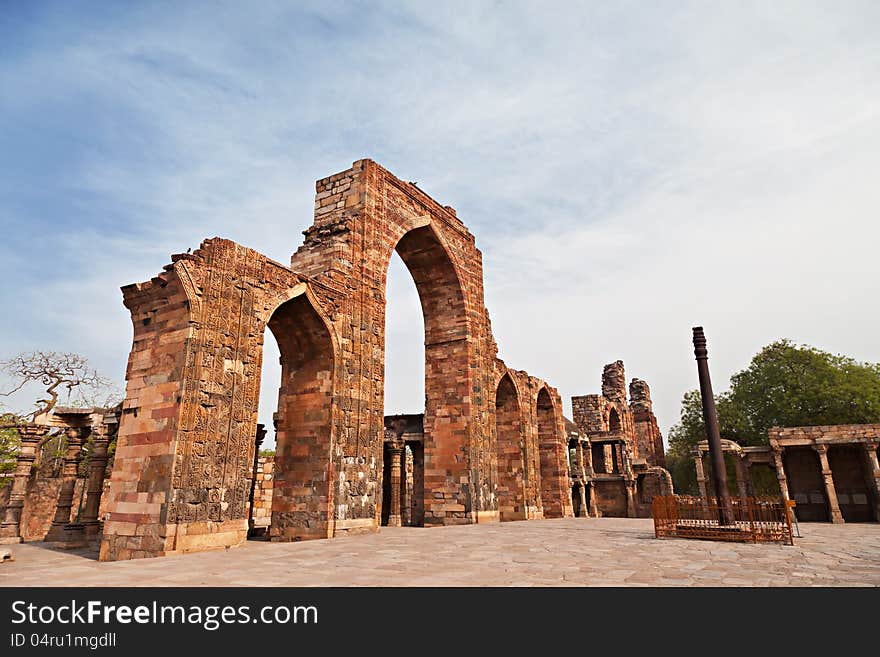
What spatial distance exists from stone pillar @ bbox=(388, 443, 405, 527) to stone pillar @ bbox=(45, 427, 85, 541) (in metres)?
9.90

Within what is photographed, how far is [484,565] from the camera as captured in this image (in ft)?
19.3

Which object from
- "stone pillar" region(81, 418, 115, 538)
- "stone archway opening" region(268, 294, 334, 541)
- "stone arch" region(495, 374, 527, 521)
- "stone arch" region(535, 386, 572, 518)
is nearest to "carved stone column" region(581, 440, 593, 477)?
"stone arch" region(535, 386, 572, 518)

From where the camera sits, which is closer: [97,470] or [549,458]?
[97,470]

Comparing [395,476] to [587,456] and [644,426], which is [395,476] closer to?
[587,456]

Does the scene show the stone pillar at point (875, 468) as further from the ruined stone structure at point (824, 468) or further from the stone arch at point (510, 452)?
the stone arch at point (510, 452)

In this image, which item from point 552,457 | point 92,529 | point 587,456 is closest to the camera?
point 92,529

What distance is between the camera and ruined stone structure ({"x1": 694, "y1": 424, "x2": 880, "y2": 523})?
17.4 metres

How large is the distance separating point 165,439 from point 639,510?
77.4ft

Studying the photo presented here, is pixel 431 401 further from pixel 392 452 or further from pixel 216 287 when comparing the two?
pixel 216 287

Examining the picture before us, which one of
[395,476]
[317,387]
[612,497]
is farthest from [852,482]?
[317,387]

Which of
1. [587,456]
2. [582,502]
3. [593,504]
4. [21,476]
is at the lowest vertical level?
[593,504]

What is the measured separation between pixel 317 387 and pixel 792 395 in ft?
87.7

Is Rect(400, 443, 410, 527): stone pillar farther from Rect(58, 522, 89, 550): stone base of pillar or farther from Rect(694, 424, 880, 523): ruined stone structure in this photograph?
Rect(694, 424, 880, 523): ruined stone structure
